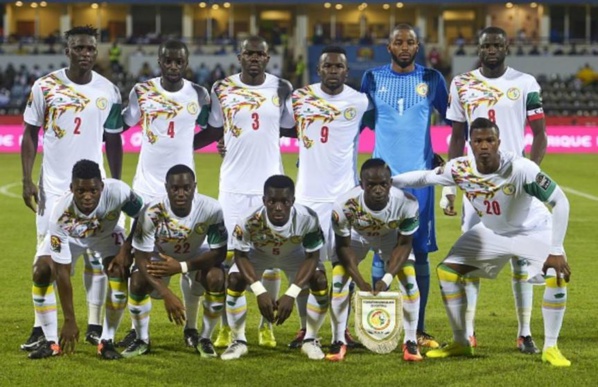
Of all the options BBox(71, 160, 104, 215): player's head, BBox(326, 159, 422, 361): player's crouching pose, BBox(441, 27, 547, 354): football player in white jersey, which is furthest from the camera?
BBox(441, 27, 547, 354): football player in white jersey

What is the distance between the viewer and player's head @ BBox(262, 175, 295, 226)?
8383 millimetres

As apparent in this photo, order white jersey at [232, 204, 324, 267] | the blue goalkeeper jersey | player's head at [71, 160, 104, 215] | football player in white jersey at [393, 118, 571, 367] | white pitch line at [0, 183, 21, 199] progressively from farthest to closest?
white pitch line at [0, 183, 21, 199] → the blue goalkeeper jersey → white jersey at [232, 204, 324, 267] → player's head at [71, 160, 104, 215] → football player in white jersey at [393, 118, 571, 367]

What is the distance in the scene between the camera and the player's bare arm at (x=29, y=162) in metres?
9.02

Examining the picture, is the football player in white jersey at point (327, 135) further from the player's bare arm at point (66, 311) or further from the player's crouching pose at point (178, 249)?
the player's bare arm at point (66, 311)

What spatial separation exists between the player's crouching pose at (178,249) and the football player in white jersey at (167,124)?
1.46 feet

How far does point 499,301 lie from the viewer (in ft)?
36.8

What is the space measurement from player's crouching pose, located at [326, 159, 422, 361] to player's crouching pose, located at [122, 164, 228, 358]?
847mm

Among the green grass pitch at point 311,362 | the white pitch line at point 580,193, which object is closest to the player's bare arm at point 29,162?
the green grass pitch at point 311,362

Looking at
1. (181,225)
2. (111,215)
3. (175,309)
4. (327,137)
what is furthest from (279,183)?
(111,215)

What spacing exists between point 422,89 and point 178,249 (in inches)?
89.3

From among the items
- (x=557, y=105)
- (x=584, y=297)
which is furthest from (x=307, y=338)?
(x=557, y=105)

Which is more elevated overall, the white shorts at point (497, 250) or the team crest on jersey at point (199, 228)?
the team crest on jersey at point (199, 228)

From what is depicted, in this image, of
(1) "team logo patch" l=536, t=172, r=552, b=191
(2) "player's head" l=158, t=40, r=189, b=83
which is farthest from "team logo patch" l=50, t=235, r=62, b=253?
(1) "team logo patch" l=536, t=172, r=552, b=191

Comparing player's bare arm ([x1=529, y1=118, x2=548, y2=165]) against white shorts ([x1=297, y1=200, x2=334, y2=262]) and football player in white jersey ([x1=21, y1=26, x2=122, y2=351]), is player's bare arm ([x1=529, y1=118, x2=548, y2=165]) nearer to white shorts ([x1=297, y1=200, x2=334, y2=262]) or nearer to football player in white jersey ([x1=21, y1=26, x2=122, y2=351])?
white shorts ([x1=297, y1=200, x2=334, y2=262])
